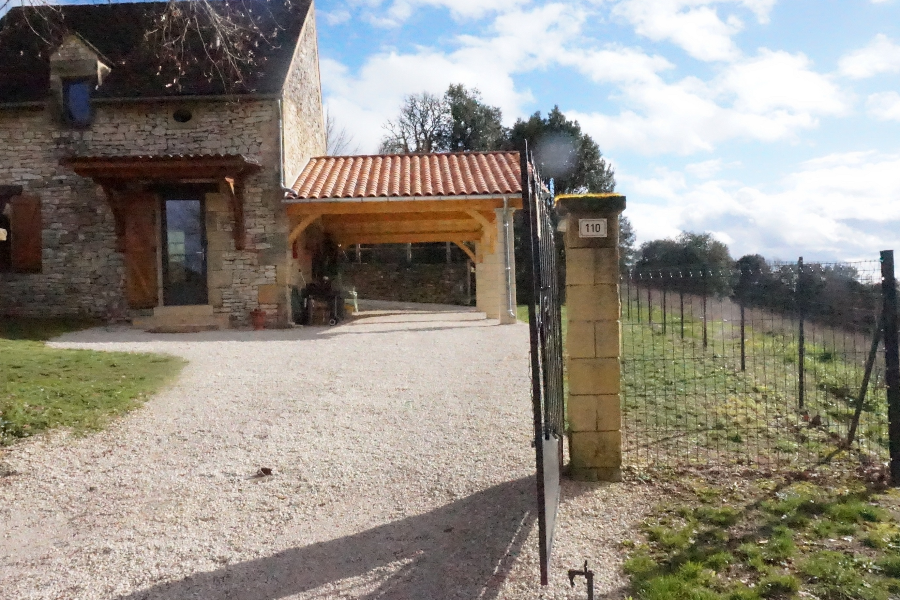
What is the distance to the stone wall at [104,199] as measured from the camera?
1344 centimetres

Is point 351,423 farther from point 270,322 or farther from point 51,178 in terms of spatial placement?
point 51,178

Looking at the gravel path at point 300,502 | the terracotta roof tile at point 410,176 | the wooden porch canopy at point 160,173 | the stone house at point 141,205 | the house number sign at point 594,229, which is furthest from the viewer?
the terracotta roof tile at point 410,176

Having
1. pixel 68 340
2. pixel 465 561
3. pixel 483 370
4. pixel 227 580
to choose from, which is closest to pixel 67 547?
pixel 227 580

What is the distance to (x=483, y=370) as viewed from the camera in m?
8.95

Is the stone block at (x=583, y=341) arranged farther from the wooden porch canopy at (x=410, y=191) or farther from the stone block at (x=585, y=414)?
the wooden porch canopy at (x=410, y=191)

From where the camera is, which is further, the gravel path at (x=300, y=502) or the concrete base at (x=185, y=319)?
the concrete base at (x=185, y=319)

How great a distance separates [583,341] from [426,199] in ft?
30.0

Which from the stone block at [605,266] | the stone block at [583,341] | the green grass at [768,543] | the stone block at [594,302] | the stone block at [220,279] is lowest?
the green grass at [768,543]

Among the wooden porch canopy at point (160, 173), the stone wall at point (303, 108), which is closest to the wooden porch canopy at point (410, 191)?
the stone wall at point (303, 108)

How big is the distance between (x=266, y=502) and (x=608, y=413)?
236cm

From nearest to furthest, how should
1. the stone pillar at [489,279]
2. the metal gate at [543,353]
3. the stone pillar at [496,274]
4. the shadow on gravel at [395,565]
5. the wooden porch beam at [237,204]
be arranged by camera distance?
the metal gate at [543,353], the shadow on gravel at [395,565], the wooden porch beam at [237,204], the stone pillar at [496,274], the stone pillar at [489,279]

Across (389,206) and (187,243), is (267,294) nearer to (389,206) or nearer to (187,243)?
(187,243)

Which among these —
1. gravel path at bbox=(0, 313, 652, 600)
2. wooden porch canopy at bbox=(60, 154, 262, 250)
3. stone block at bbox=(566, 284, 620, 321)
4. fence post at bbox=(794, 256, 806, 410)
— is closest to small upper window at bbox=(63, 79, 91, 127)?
wooden porch canopy at bbox=(60, 154, 262, 250)

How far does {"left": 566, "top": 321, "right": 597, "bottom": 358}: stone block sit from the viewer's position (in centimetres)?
471
